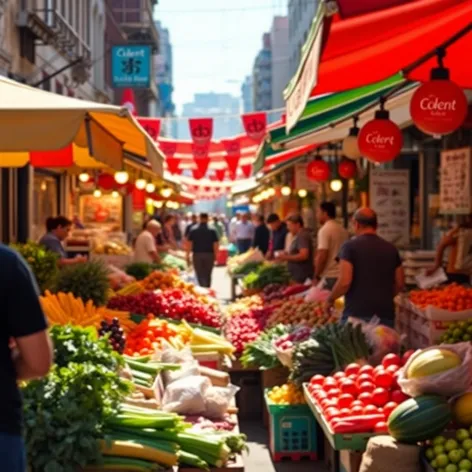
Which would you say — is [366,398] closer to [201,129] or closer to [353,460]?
[353,460]

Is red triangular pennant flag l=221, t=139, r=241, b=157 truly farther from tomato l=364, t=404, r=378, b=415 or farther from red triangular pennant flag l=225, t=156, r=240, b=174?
tomato l=364, t=404, r=378, b=415

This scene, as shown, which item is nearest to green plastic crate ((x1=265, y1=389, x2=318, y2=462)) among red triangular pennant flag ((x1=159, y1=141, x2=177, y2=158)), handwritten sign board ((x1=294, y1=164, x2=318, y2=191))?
handwritten sign board ((x1=294, y1=164, x2=318, y2=191))

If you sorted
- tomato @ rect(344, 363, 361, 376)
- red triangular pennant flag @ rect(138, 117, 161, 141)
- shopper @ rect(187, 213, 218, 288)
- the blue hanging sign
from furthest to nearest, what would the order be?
1. the blue hanging sign
2. red triangular pennant flag @ rect(138, 117, 161, 141)
3. shopper @ rect(187, 213, 218, 288)
4. tomato @ rect(344, 363, 361, 376)

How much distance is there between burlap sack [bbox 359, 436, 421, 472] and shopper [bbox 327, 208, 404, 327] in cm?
305

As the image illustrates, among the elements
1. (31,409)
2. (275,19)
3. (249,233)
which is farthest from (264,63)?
(31,409)

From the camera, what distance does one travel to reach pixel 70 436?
17.8 feet

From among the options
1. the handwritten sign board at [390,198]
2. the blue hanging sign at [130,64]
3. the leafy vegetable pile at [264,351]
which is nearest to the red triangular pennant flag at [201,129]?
the blue hanging sign at [130,64]

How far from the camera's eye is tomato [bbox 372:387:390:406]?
6703 mm

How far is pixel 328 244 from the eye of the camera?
13.7 metres

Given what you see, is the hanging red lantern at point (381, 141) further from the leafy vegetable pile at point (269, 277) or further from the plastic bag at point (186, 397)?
the leafy vegetable pile at point (269, 277)

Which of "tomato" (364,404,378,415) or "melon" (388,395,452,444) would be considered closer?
"melon" (388,395,452,444)

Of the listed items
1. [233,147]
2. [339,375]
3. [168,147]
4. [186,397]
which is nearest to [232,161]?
[233,147]

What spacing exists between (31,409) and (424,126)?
3874 millimetres

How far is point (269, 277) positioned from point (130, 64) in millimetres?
17084
